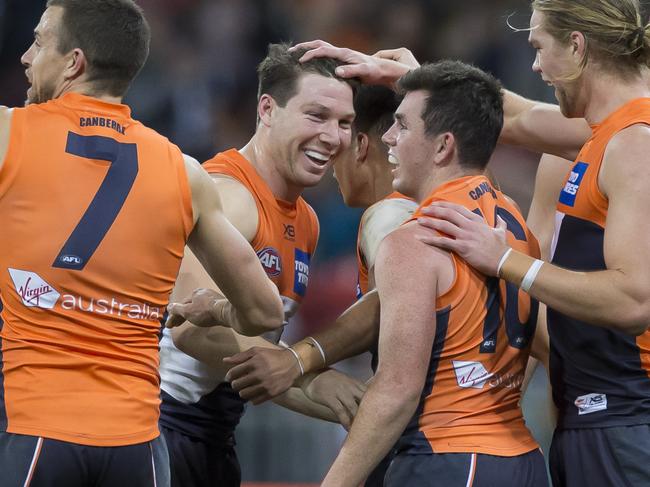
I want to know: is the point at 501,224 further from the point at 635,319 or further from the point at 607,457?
the point at 607,457

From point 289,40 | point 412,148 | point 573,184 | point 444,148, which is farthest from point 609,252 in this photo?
point 289,40

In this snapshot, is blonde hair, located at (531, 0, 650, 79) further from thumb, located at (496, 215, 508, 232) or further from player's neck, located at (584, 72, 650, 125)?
thumb, located at (496, 215, 508, 232)

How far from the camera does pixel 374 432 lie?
11.9 ft

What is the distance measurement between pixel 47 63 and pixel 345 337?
1597 mm

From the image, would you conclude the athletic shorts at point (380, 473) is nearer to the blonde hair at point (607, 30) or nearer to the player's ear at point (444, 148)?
the player's ear at point (444, 148)

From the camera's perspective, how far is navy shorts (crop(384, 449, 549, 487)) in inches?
143

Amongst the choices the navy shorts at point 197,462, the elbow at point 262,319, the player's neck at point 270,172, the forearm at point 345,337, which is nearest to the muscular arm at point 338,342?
the forearm at point 345,337

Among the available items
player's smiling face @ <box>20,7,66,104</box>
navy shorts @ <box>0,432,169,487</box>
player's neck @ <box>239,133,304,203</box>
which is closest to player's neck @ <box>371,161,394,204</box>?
player's neck @ <box>239,133,304,203</box>

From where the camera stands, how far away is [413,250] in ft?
12.1

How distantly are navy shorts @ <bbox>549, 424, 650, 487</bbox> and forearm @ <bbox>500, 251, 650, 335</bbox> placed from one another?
394mm

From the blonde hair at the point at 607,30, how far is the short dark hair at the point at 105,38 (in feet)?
5.26

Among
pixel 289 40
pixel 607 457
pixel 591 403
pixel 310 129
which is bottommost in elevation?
pixel 607 457

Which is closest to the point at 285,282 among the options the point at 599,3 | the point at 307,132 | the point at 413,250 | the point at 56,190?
the point at 307,132

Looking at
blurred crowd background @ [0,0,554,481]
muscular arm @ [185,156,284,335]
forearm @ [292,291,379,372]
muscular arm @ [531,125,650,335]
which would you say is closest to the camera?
muscular arm @ [531,125,650,335]
